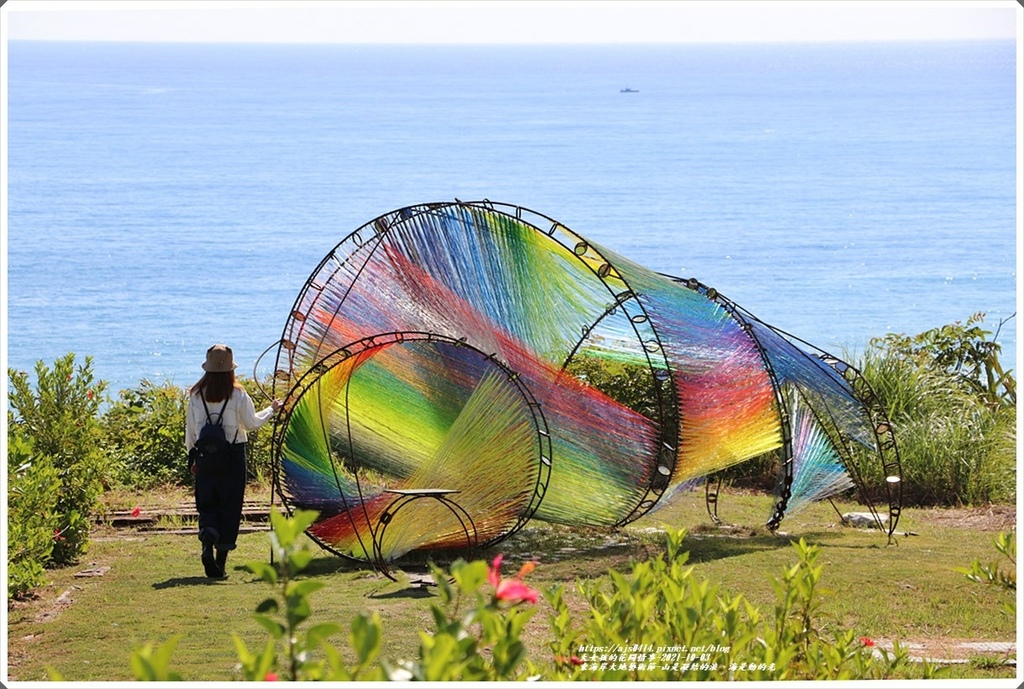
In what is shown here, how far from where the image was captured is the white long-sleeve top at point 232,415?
6.04m

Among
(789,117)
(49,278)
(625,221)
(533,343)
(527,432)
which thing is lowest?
(527,432)

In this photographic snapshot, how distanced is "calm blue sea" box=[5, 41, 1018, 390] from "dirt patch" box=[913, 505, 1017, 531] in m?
9.97

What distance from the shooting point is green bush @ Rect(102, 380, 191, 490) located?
8.27 metres

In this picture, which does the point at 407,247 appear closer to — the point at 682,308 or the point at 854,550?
the point at 682,308

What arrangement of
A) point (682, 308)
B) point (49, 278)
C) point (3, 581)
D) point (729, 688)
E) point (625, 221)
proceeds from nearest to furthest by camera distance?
point (729, 688) → point (3, 581) → point (682, 308) → point (49, 278) → point (625, 221)

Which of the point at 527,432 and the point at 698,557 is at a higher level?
the point at 527,432

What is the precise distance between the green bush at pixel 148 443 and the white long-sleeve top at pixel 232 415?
2295 millimetres

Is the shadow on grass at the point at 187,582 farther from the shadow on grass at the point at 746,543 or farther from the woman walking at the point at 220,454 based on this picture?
the shadow on grass at the point at 746,543

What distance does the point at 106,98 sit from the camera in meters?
44.4

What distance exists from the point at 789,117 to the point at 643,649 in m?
41.5

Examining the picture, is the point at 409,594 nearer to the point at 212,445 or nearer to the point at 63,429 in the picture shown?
the point at 212,445

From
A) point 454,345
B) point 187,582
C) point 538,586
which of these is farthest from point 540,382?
point 187,582

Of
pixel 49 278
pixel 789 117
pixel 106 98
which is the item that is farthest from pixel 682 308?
pixel 106 98

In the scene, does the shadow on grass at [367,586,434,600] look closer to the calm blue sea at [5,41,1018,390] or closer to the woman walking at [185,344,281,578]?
the woman walking at [185,344,281,578]
